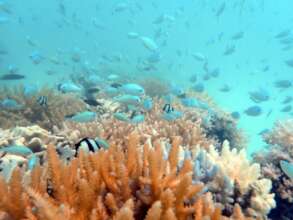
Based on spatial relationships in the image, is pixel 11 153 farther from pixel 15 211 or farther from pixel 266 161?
pixel 266 161

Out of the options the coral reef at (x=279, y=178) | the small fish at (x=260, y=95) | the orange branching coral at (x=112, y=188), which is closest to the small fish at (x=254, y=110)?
the small fish at (x=260, y=95)

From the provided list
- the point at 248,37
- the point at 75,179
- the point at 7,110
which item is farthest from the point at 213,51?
the point at 75,179

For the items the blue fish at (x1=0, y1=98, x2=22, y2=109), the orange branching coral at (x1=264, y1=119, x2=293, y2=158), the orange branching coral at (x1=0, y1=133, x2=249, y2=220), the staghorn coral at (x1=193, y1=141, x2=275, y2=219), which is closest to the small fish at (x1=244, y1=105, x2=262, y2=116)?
the orange branching coral at (x1=264, y1=119, x2=293, y2=158)

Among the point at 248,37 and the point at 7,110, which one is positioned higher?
the point at 248,37

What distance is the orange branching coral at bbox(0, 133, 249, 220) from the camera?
2.43 metres

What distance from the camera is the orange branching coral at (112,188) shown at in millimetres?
2434

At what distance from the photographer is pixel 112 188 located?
271cm

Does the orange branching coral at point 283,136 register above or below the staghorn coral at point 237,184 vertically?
above

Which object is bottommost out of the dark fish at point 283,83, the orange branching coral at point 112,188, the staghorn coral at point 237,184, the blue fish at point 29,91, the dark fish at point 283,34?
the orange branching coral at point 112,188

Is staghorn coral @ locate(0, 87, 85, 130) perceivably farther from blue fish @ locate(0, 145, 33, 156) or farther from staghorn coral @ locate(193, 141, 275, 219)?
A: staghorn coral @ locate(193, 141, 275, 219)

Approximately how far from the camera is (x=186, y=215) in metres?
2.61

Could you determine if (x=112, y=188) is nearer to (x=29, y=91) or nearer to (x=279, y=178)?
(x=279, y=178)

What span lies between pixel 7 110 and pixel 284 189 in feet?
23.5

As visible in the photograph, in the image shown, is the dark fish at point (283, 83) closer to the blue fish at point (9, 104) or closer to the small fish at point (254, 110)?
the small fish at point (254, 110)
